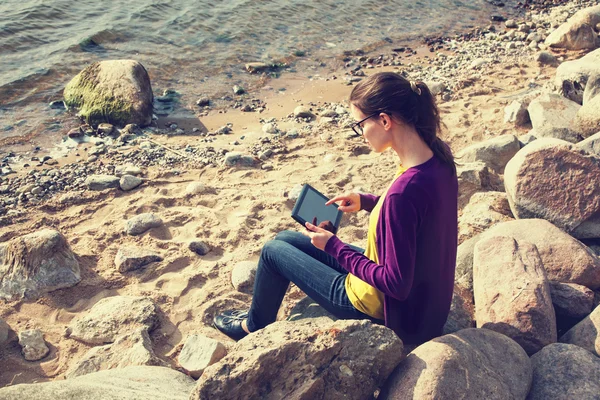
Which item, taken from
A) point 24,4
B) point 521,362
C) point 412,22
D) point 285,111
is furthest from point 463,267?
point 24,4

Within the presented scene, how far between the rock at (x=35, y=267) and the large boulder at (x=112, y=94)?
4082mm

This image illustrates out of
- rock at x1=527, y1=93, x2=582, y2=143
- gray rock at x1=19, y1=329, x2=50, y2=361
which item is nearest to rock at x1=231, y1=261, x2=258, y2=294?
gray rock at x1=19, y1=329, x2=50, y2=361

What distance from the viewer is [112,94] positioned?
9188 mm

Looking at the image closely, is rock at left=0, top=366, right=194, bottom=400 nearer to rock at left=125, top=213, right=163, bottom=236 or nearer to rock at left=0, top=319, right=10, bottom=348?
rock at left=0, top=319, right=10, bottom=348

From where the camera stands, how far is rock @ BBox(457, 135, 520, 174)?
644cm

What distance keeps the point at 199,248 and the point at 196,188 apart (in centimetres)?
133

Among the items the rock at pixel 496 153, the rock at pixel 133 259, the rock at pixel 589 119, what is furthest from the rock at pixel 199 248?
the rock at pixel 589 119

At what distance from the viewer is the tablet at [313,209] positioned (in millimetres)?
3906

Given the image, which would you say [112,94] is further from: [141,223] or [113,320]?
[113,320]

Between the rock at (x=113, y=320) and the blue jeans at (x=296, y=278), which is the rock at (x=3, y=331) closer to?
the rock at (x=113, y=320)

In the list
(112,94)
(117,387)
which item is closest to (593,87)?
(117,387)

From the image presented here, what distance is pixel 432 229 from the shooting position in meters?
3.16

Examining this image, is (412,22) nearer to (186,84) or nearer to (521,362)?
(186,84)

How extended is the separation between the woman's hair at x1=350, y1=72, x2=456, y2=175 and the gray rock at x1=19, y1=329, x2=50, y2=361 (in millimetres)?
3032
